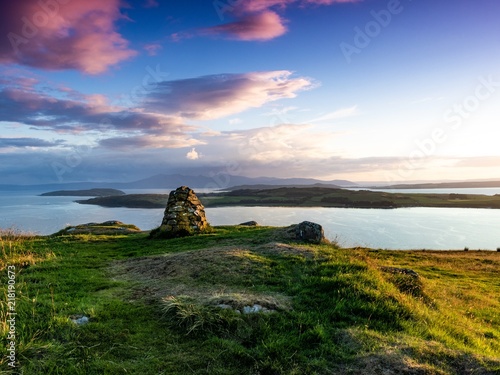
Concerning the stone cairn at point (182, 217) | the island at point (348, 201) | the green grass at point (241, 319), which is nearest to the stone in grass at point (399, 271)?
the green grass at point (241, 319)

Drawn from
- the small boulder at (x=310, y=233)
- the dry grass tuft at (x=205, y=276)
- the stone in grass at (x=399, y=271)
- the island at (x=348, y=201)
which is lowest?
the island at (x=348, y=201)

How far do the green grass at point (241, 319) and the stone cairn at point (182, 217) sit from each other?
29.8 ft

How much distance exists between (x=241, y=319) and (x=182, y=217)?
57.6 ft

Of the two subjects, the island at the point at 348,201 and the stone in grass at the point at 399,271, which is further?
the island at the point at 348,201

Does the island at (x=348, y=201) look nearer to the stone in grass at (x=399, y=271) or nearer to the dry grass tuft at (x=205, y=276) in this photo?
the stone in grass at (x=399, y=271)

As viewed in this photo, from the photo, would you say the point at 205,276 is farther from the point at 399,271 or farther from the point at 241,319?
the point at 399,271

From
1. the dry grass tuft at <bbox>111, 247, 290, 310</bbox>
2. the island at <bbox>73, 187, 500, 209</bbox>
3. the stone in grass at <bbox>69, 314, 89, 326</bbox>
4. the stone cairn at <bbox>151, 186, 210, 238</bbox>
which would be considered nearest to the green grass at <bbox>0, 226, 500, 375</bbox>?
the dry grass tuft at <bbox>111, 247, 290, 310</bbox>

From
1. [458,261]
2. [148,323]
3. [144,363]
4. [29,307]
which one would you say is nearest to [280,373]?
→ [144,363]

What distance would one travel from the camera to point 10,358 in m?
6.22

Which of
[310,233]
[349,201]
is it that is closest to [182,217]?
[310,233]

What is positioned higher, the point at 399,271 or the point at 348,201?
the point at 399,271

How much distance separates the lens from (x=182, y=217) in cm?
2505

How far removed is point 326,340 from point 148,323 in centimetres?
472

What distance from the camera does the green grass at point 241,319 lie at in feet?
22.1
